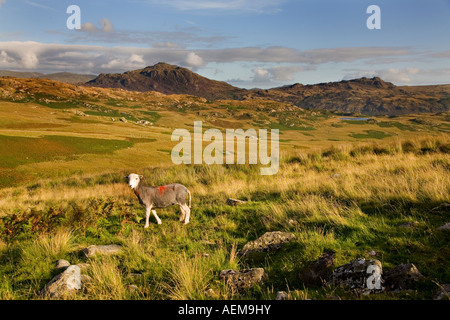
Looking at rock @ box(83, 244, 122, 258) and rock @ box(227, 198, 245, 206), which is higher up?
rock @ box(227, 198, 245, 206)

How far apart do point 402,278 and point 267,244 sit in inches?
105

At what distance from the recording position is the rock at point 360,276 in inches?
158

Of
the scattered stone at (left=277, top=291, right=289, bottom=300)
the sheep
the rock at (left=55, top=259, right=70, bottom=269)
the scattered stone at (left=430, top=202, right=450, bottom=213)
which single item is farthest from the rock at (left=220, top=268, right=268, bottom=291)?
the scattered stone at (left=430, top=202, right=450, bottom=213)

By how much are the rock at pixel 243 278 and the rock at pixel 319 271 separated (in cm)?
68

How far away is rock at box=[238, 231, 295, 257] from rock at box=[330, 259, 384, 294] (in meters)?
1.82

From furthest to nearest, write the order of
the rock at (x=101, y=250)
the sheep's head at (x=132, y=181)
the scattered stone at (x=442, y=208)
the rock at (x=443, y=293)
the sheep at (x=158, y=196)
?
1. the sheep at (x=158, y=196)
2. the sheep's head at (x=132, y=181)
3. the scattered stone at (x=442, y=208)
4. the rock at (x=101, y=250)
5. the rock at (x=443, y=293)

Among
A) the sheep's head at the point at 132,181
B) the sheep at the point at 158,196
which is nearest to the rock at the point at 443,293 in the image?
the sheep at the point at 158,196

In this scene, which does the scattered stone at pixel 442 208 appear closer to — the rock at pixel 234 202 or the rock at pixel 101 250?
the rock at pixel 234 202

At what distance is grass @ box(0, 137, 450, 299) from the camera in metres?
4.63

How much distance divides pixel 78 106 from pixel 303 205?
643 ft

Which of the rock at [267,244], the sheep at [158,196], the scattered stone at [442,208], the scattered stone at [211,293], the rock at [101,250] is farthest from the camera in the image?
the sheep at [158,196]

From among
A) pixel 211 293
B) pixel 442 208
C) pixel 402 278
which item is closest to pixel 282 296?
pixel 211 293

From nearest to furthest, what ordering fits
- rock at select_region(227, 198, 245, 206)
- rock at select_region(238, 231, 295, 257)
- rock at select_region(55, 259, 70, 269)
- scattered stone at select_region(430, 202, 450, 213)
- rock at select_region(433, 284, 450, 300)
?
rock at select_region(433, 284, 450, 300) < rock at select_region(55, 259, 70, 269) < rock at select_region(238, 231, 295, 257) < scattered stone at select_region(430, 202, 450, 213) < rock at select_region(227, 198, 245, 206)

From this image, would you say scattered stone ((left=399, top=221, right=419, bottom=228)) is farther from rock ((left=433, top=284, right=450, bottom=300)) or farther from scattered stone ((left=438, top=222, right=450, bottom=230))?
rock ((left=433, top=284, right=450, bottom=300))
